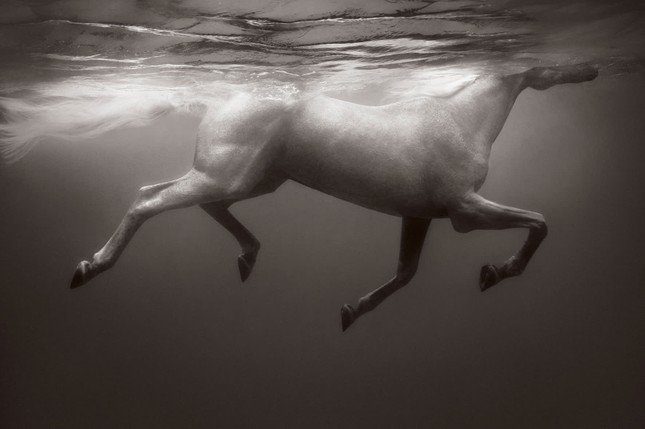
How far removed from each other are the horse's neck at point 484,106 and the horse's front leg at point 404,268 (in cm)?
92

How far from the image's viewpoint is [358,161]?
4.41 m

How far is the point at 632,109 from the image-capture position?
14227mm

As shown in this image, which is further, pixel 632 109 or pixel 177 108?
pixel 632 109

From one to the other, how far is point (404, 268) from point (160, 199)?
234cm

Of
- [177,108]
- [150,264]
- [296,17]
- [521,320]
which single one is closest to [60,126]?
[177,108]

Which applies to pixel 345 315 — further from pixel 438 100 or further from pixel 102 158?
pixel 102 158

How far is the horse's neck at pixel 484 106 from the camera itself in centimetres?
478

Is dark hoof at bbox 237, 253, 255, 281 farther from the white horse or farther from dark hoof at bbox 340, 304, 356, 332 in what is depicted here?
dark hoof at bbox 340, 304, 356, 332

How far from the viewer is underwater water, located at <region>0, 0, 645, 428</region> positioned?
18.5ft

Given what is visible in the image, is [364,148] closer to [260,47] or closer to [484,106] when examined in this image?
[484,106]

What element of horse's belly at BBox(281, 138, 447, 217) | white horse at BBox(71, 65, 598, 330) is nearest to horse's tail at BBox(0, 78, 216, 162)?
white horse at BBox(71, 65, 598, 330)

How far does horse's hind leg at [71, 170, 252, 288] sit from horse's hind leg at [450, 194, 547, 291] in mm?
1811

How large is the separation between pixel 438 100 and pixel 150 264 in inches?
435

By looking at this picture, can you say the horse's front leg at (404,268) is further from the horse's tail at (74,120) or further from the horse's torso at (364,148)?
the horse's tail at (74,120)
